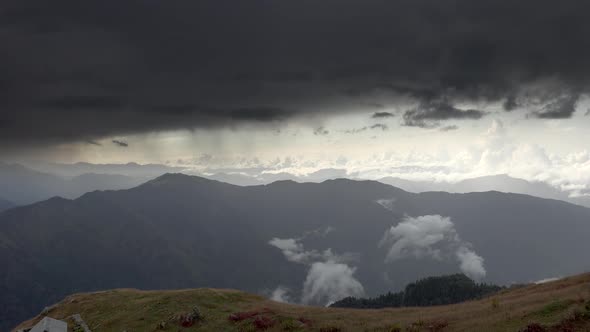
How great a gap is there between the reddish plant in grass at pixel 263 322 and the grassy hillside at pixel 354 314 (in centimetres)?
13

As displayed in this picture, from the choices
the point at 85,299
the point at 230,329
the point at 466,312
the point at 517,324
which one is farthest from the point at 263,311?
the point at 85,299

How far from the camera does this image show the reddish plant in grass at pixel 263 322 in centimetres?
4134

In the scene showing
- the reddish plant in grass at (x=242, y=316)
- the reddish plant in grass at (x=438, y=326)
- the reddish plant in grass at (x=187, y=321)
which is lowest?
the reddish plant in grass at (x=187, y=321)

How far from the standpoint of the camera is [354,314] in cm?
4844

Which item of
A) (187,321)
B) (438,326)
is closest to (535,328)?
(438,326)

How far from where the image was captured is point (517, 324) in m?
29.2

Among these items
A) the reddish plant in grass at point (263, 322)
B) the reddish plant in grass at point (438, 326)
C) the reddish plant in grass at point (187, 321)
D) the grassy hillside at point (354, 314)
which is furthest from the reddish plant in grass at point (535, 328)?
the reddish plant in grass at point (187, 321)

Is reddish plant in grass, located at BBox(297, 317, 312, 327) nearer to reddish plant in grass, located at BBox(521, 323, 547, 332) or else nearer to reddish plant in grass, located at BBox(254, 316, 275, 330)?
reddish plant in grass, located at BBox(254, 316, 275, 330)

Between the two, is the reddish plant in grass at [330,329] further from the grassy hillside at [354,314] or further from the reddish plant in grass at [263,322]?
the reddish plant in grass at [263,322]

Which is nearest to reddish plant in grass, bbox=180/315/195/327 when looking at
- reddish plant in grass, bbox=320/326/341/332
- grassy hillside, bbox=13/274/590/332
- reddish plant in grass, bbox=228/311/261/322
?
grassy hillside, bbox=13/274/590/332

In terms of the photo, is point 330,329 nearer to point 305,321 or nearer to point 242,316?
point 305,321

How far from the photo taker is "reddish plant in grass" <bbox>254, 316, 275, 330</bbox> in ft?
136

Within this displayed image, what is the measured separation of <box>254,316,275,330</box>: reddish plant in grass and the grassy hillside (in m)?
0.13

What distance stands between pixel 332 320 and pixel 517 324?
20.7m
